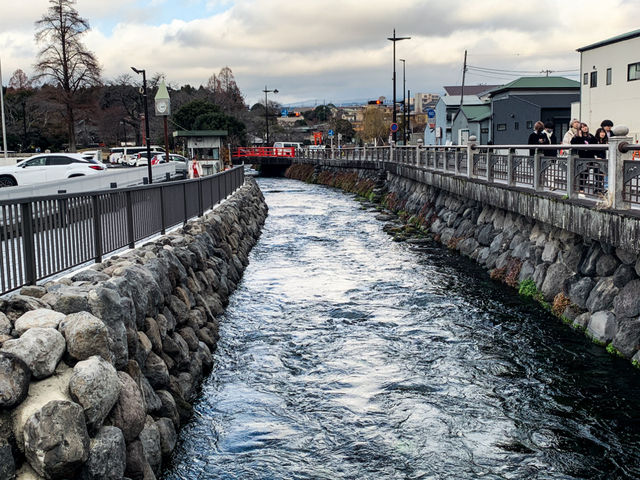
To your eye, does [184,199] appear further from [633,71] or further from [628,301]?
[633,71]

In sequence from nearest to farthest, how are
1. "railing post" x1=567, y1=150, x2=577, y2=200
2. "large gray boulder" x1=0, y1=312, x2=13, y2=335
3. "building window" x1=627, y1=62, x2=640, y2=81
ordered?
"large gray boulder" x1=0, y1=312, x2=13, y2=335 → "railing post" x1=567, y1=150, x2=577, y2=200 → "building window" x1=627, y1=62, x2=640, y2=81

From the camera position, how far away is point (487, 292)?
50.6 feet

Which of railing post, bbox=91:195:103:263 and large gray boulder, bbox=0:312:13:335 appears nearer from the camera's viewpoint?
large gray boulder, bbox=0:312:13:335

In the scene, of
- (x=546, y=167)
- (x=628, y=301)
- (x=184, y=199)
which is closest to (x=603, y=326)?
(x=628, y=301)

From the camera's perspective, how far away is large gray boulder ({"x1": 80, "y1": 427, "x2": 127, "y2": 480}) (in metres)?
5.43

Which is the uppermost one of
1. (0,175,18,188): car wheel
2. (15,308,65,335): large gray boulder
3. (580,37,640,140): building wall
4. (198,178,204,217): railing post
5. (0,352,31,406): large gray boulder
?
(580,37,640,140): building wall

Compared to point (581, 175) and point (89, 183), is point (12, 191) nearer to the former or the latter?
point (89, 183)

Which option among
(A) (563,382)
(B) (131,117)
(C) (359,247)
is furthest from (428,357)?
(B) (131,117)

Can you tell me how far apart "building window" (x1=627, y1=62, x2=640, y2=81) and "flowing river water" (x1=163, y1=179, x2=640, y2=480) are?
96.1ft

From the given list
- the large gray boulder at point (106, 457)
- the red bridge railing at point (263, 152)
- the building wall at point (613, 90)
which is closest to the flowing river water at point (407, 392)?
the large gray boulder at point (106, 457)

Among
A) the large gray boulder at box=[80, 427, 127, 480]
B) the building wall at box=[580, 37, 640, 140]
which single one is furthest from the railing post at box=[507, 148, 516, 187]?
the building wall at box=[580, 37, 640, 140]

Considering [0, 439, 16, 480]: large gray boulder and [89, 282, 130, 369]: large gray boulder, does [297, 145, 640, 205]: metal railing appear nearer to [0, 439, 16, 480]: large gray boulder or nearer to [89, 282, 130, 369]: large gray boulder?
[89, 282, 130, 369]: large gray boulder

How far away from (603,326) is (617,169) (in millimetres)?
2609

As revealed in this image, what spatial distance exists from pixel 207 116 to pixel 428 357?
2960 inches
